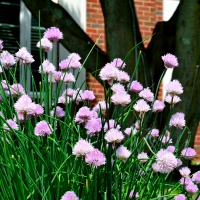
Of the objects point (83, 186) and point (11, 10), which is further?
point (11, 10)

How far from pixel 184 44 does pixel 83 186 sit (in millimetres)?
3327

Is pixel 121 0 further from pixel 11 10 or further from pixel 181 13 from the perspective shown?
pixel 11 10

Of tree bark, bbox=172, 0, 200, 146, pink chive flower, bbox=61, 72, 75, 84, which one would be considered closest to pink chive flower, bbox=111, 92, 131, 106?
pink chive flower, bbox=61, 72, 75, 84

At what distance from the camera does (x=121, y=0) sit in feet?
16.8

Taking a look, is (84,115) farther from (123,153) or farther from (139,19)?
(139,19)

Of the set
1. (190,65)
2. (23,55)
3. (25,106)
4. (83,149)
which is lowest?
(190,65)

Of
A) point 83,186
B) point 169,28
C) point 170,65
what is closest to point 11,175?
point 83,186

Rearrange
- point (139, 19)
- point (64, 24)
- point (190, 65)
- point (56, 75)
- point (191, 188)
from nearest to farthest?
1. point (191, 188)
2. point (56, 75)
3. point (190, 65)
4. point (64, 24)
5. point (139, 19)

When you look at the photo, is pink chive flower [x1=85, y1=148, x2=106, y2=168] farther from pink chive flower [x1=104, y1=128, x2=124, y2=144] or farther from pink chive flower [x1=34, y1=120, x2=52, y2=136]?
pink chive flower [x1=34, y1=120, x2=52, y2=136]

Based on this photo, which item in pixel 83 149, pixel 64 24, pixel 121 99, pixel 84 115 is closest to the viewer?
pixel 83 149

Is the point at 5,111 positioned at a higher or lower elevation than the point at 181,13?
lower

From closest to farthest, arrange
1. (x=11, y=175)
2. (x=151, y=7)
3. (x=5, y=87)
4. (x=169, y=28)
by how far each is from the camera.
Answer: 1. (x=11, y=175)
2. (x=5, y=87)
3. (x=169, y=28)
4. (x=151, y=7)

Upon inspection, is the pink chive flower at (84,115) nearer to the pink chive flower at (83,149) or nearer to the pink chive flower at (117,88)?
the pink chive flower at (117,88)

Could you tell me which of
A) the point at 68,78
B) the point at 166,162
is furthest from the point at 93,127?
the point at 68,78
